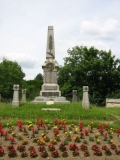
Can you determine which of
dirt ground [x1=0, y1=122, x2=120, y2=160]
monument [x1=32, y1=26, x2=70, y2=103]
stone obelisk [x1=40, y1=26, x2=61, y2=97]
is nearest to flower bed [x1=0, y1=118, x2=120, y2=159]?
dirt ground [x1=0, y1=122, x2=120, y2=160]

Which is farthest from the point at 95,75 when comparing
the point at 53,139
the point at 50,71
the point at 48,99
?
the point at 53,139

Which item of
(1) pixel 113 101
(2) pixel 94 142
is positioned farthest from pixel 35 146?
(1) pixel 113 101

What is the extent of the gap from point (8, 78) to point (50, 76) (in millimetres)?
27894

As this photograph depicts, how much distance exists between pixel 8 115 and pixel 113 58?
26634 millimetres

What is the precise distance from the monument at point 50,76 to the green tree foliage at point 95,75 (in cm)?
1346

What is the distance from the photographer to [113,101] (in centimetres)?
2642

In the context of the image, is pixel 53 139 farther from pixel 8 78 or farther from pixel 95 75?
pixel 8 78

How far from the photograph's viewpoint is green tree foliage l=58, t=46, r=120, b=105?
120 feet

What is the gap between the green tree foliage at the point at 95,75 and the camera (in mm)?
36500

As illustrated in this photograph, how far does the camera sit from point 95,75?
37.1m

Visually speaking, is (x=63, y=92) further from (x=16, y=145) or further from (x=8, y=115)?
(x=16, y=145)

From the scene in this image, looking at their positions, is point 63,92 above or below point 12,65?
below

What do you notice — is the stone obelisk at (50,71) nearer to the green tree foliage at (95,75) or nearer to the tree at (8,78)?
the green tree foliage at (95,75)

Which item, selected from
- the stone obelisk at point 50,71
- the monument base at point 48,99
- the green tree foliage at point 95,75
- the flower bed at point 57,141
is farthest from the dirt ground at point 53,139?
the green tree foliage at point 95,75
